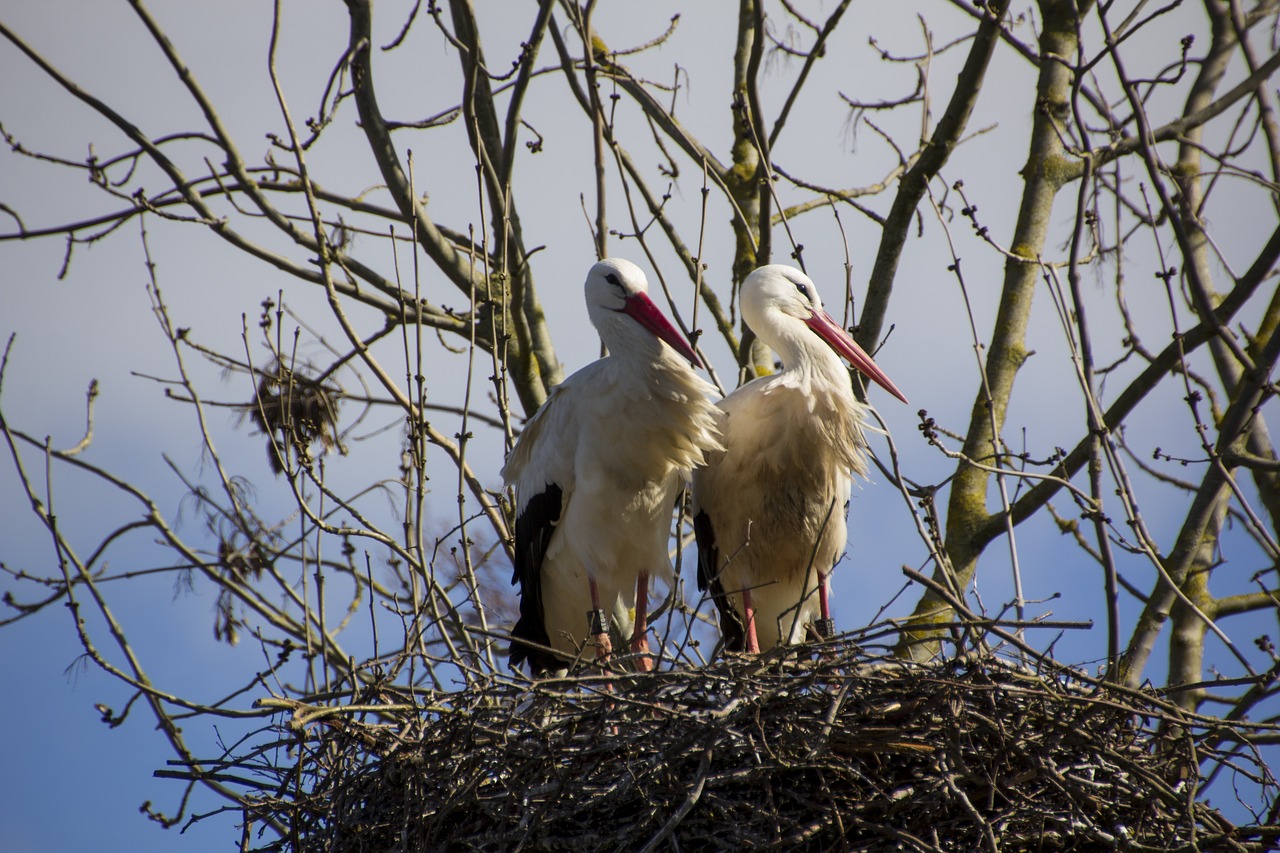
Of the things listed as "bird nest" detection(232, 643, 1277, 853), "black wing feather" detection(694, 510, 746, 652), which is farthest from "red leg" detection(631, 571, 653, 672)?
"bird nest" detection(232, 643, 1277, 853)

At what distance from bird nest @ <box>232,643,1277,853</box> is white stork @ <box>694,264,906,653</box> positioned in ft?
5.05

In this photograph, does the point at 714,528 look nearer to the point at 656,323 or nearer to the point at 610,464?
the point at 610,464

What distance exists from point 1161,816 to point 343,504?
2.86 metres

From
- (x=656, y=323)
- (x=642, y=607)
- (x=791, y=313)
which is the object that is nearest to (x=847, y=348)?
(x=791, y=313)

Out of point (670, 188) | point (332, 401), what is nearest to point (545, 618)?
point (332, 401)

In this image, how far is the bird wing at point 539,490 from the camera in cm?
517

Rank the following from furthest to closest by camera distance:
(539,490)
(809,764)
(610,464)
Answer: (539,490) < (610,464) < (809,764)

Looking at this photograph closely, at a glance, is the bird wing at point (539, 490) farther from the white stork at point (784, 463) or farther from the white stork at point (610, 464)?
the white stork at point (784, 463)

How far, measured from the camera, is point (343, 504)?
471 centimetres

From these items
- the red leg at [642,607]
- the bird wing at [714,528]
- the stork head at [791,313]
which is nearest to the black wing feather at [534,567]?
the red leg at [642,607]

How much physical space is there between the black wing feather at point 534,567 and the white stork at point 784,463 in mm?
607

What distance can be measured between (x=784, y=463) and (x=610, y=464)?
2.24ft

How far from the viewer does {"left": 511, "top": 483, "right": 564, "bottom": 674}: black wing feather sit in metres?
5.21

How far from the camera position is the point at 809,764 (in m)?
3.28
